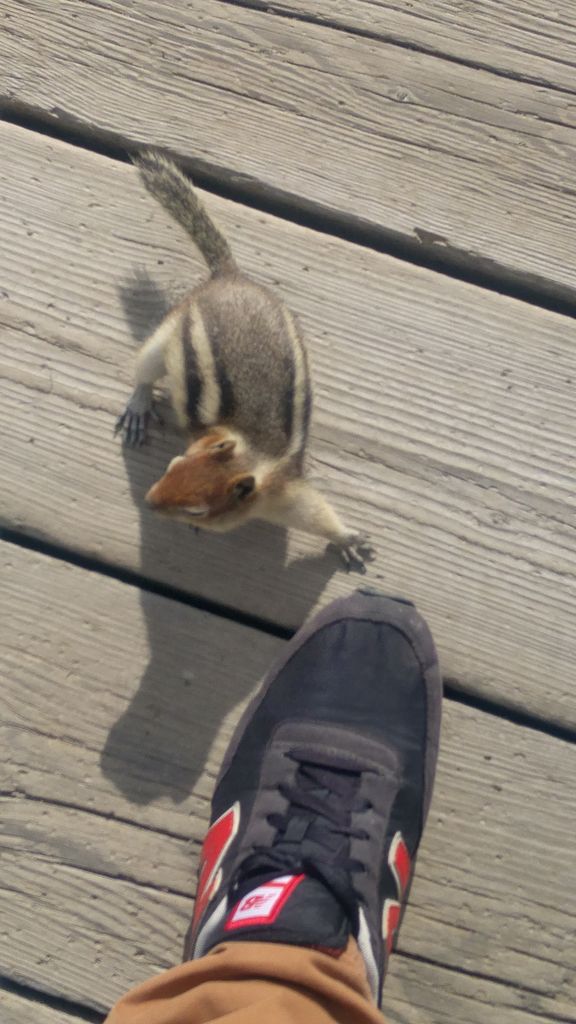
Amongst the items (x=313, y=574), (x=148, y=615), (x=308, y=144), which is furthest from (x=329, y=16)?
(x=148, y=615)

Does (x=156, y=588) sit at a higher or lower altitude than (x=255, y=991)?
higher

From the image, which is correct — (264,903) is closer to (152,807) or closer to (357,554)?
(152,807)

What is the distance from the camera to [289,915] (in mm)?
1275

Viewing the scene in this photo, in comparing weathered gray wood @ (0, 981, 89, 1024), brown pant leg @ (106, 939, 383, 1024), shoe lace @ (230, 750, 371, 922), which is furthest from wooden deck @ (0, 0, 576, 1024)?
brown pant leg @ (106, 939, 383, 1024)

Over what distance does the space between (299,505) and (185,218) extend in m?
0.55

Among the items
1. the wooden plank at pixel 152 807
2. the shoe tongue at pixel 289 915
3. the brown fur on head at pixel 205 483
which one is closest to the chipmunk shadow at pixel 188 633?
the wooden plank at pixel 152 807

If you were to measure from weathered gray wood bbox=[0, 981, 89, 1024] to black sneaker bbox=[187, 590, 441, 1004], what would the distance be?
0.25 metres

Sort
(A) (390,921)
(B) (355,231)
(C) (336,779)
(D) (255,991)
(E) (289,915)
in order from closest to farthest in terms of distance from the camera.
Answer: (D) (255,991) → (E) (289,915) → (A) (390,921) → (C) (336,779) → (B) (355,231)

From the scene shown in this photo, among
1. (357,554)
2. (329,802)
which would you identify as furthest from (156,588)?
(329,802)

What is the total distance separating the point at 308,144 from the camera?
1.67 meters

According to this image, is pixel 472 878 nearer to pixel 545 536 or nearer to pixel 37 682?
pixel 545 536

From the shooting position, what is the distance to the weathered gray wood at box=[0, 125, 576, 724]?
1.55 metres

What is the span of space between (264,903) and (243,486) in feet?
2.16

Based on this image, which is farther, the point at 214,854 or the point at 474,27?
the point at 474,27
